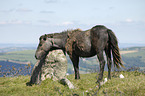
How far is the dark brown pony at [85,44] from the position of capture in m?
11.7

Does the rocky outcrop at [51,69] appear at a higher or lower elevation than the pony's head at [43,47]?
lower

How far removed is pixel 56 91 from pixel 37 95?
110cm

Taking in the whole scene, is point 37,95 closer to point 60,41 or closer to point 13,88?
point 13,88

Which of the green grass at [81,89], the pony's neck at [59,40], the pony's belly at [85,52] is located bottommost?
the green grass at [81,89]

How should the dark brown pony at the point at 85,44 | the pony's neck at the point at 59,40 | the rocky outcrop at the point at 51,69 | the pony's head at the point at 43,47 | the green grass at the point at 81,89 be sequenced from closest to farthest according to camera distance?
the green grass at the point at 81,89 → the rocky outcrop at the point at 51,69 → the dark brown pony at the point at 85,44 → the pony's head at the point at 43,47 → the pony's neck at the point at 59,40

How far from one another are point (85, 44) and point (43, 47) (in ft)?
9.91

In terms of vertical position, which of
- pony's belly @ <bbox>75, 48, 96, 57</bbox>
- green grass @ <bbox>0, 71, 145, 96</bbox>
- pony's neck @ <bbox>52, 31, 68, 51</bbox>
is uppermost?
pony's neck @ <bbox>52, 31, 68, 51</bbox>

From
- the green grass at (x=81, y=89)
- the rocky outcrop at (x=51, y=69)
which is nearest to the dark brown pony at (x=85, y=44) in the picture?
the rocky outcrop at (x=51, y=69)

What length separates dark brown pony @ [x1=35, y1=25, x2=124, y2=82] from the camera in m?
11.7

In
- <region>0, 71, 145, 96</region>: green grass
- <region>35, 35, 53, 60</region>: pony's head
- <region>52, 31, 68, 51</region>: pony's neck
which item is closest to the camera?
<region>0, 71, 145, 96</region>: green grass

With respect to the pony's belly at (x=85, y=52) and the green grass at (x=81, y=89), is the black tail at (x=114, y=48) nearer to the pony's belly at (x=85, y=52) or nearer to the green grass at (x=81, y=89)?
the pony's belly at (x=85, y=52)

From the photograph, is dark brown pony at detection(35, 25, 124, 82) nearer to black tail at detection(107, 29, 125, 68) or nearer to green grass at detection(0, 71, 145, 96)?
black tail at detection(107, 29, 125, 68)

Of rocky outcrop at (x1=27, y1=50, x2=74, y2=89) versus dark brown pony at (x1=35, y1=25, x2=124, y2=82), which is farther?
dark brown pony at (x1=35, y1=25, x2=124, y2=82)

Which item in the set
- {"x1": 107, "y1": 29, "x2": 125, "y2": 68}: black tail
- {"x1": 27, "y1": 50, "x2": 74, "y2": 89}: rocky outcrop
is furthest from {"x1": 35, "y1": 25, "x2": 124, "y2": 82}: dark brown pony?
{"x1": 27, "y1": 50, "x2": 74, "y2": 89}: rocky outcrop
